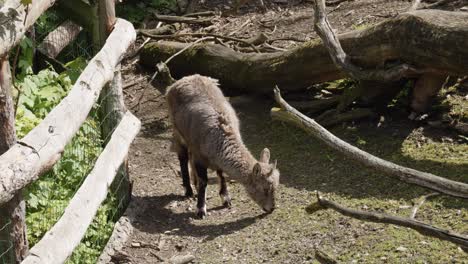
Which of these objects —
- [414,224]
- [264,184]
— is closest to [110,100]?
[264,184]

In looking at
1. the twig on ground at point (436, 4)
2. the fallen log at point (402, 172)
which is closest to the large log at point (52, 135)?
the fallen log at point (402, 172)

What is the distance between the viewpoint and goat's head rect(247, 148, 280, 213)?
8.66 m

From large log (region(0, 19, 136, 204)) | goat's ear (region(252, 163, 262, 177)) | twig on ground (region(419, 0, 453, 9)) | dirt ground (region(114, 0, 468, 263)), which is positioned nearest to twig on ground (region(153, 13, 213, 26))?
dirt ground (region(114, 0, 468, 263))

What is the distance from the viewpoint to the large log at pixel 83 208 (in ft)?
17.1

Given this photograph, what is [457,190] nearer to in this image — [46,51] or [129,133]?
[129,133]

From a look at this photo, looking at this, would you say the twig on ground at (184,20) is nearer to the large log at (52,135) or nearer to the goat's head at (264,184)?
the goat's head at (264,184)

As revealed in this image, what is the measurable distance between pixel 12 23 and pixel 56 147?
0.90 metres

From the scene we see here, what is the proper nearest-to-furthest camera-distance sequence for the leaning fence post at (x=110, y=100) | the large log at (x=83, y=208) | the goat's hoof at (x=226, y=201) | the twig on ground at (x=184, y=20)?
the large log at (x=83, y=208)
the leaning fence post at (x=110, y=100)
the goat's hoof at (x=226, y=201)
the twig on ground at (x=184, y=20)

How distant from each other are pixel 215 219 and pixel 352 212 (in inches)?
162

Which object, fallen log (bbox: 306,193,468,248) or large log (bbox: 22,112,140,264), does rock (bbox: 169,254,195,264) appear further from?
fallen log (bbox: 306,193,468,248)

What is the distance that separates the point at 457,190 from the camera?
4.50 meters

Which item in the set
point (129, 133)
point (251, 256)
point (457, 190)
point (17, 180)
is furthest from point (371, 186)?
point (17, 180)

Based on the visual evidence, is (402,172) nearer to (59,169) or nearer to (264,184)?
(264,184)

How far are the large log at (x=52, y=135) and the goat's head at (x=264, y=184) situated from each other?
2162mm
